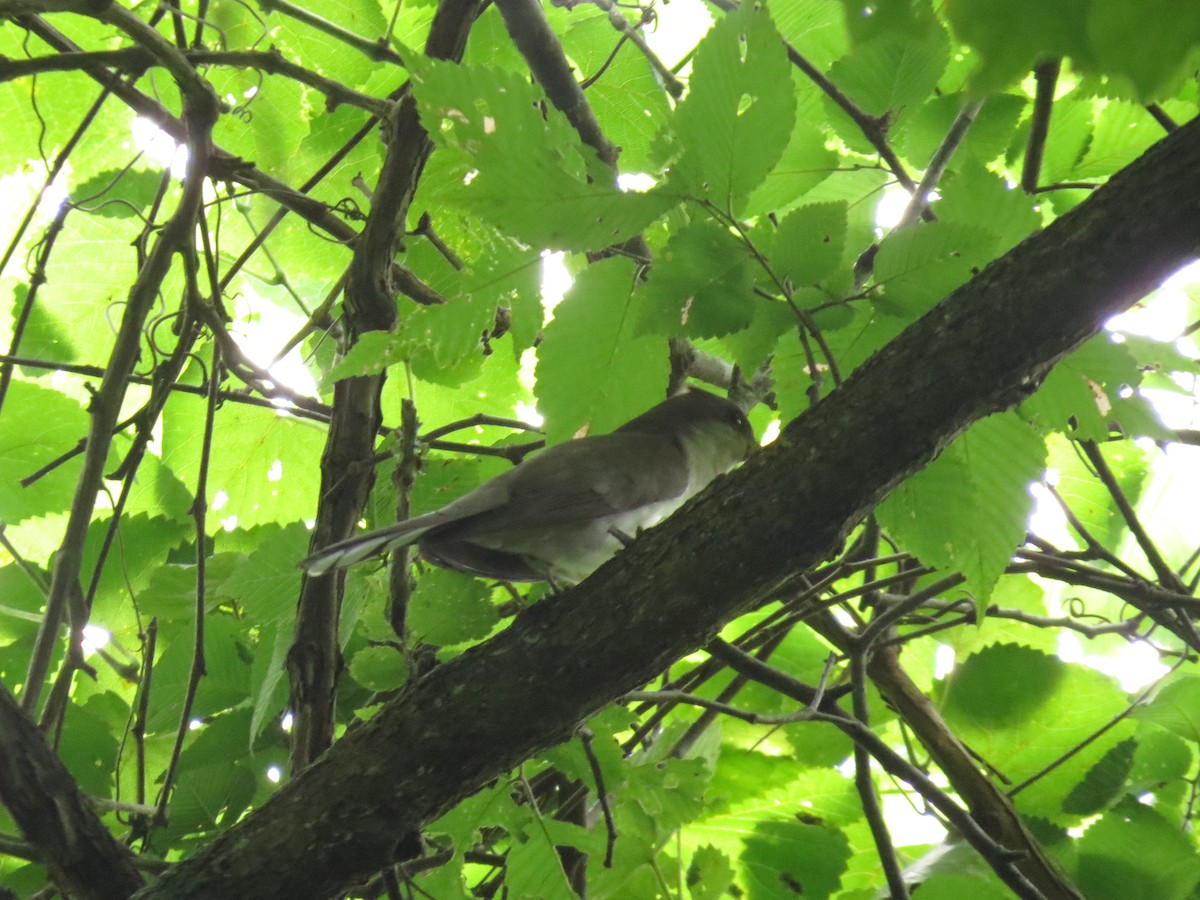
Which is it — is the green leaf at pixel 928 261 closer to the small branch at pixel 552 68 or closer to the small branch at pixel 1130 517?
the small branch at pixel 552 68

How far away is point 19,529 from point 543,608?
2.45 metres

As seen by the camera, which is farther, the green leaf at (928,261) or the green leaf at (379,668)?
the green leaf at (379,668)

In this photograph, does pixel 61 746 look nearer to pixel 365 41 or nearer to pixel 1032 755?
pixel 365 41

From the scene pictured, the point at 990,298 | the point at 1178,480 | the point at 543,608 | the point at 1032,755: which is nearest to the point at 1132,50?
the point at 990,298

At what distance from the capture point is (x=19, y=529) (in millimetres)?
3361

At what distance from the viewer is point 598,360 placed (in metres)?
1.90

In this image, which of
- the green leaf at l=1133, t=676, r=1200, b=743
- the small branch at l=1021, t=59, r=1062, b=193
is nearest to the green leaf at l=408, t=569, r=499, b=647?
the small branch at l=1021, t=59, r=1062, b=193

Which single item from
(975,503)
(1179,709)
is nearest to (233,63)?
(975,503)

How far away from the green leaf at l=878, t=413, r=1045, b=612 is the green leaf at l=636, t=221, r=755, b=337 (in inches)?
17.6

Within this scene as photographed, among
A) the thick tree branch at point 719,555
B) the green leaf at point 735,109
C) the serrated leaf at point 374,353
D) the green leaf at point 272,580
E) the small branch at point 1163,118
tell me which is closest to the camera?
the green leaf at point 735,109

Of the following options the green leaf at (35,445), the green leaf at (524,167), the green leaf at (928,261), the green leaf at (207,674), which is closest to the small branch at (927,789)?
the green leaf at (928,261)

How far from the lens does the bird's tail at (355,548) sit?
200 centimetres

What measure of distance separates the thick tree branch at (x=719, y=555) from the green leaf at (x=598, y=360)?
0.34 m

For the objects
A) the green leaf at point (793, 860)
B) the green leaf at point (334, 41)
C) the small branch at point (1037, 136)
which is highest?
the green leaf at point (334, 41)
